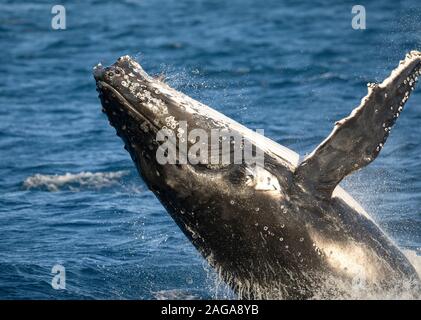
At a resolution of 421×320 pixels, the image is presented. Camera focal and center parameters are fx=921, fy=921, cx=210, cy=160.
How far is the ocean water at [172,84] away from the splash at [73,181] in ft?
0.11

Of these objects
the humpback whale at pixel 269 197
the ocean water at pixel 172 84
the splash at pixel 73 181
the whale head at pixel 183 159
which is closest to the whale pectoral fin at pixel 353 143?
the humpback whale at pixel 269 197

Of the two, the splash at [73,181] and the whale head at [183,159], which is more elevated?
the whale head at [183,159]

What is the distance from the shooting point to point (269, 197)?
47.5ft

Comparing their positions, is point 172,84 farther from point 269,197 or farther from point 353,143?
point 353,143

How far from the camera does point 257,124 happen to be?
26703mm

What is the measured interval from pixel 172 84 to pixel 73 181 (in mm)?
8589

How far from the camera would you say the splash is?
23.4 m

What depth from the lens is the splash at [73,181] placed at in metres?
23.4

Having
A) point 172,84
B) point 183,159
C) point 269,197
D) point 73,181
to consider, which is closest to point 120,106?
point 183,159

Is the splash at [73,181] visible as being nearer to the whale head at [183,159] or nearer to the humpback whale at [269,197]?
the humpback whale at [269,197]

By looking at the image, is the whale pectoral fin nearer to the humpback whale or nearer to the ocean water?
the humpback whale

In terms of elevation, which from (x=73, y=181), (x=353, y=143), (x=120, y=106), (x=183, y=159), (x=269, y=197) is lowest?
(x=73, y=181)

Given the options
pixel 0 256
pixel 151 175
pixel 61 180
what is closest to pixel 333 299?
pixel 151 175
